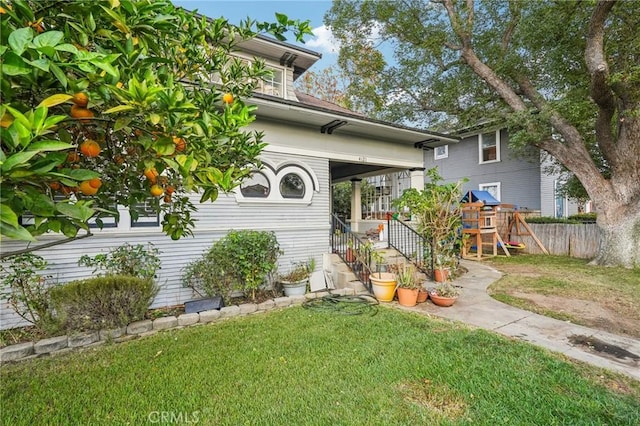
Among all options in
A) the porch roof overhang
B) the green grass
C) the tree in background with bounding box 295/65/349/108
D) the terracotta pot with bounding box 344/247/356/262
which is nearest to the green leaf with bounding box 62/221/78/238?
the green grass

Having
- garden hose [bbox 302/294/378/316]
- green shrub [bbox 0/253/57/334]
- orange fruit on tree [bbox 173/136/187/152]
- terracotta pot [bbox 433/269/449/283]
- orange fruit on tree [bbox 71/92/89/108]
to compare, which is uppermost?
orange fruit on tree [bbox 71/92/89/108]

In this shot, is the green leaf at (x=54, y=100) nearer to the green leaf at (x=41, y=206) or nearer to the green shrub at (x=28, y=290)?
the green leaf at (x=41, y=206)

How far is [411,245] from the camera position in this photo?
7.43 m

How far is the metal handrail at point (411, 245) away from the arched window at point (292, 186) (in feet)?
7.72

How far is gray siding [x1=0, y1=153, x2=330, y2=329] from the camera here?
4.32 m

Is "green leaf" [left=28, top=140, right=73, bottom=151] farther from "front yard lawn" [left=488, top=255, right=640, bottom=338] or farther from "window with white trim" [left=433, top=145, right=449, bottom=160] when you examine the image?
"window with white trim" [left=433, top=145, right=449, bottom=160]

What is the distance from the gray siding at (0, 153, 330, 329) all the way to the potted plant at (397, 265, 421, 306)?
2007 mm

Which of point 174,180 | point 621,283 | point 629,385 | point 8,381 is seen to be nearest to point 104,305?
point 8,381

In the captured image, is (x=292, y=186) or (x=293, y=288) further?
(x=292, y=186)

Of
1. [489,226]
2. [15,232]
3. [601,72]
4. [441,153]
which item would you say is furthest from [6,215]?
[441,153]

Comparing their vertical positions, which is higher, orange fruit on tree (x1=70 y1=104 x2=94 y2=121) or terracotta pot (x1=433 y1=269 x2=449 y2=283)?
orange fruit on tree (x1=70 y1=104 x2=94 y2=121)

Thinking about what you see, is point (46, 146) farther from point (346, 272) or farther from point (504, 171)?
point (504, 171)

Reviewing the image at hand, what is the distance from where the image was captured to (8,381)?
2.87 m

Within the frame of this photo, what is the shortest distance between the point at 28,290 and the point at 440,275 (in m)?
6.87
